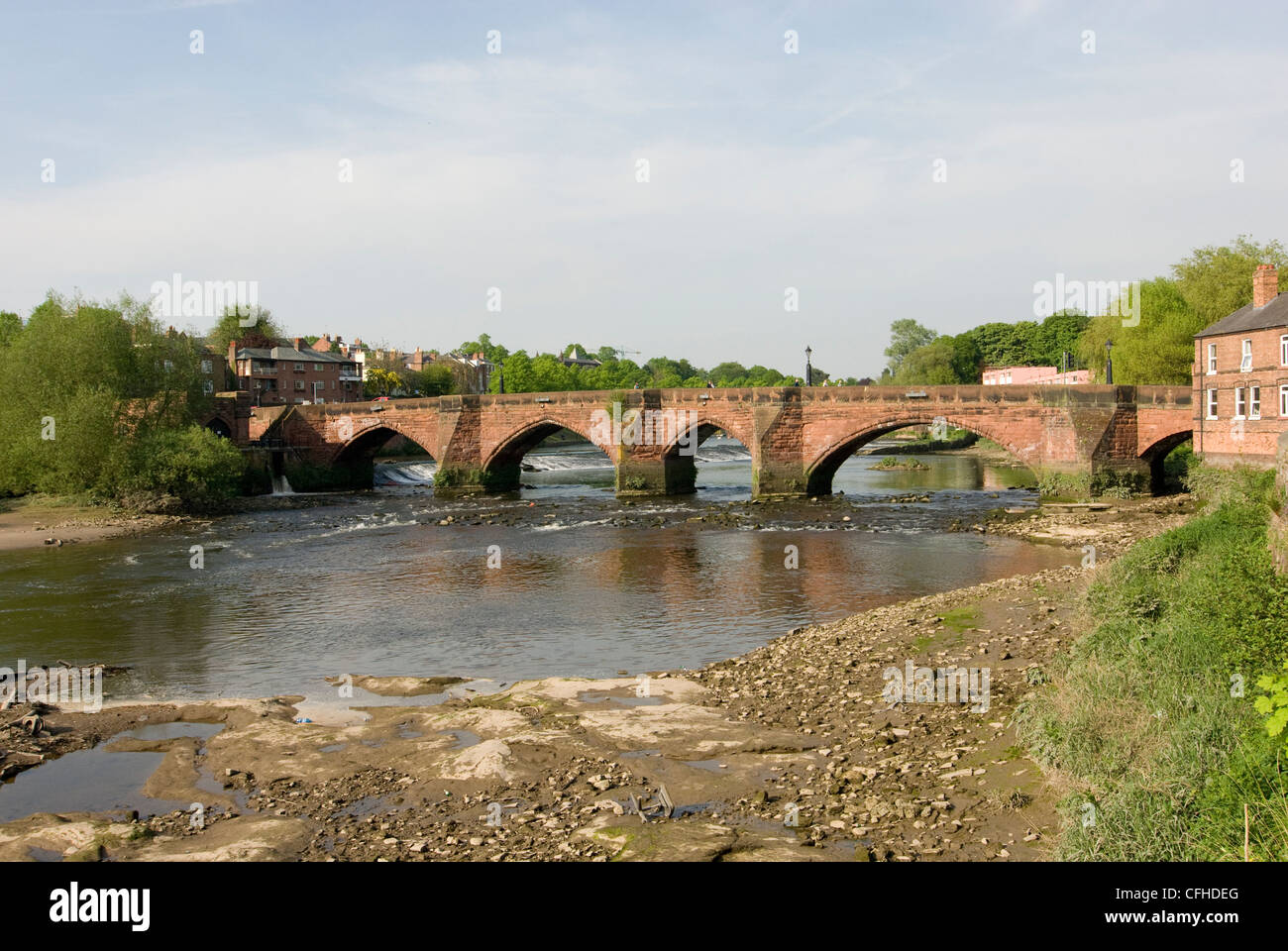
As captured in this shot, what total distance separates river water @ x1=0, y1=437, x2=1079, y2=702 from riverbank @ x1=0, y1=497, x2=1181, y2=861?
263 cm

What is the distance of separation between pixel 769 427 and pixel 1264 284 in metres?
22.2

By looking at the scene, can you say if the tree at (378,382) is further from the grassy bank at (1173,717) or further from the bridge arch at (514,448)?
the grassy bank at (1173,717)

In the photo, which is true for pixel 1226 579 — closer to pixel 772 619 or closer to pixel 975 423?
pixel 772 619

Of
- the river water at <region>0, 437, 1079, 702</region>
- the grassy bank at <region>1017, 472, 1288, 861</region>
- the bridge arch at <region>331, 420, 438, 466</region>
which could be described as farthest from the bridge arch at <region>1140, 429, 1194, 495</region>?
the bridge arch at <region>331, 420, 438, 466</region>

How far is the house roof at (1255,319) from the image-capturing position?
34688 mm

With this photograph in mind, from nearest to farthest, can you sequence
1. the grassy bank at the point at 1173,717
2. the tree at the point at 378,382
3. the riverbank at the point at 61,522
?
the grassy bank at the point at 1173,717 < the riverbank at the point at 61,522 < the tree at the point at 378,382

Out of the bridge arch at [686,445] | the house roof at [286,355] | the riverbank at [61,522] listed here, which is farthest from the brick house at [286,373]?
the bridge arch at [686,445]

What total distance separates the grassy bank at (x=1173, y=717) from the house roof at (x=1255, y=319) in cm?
2329

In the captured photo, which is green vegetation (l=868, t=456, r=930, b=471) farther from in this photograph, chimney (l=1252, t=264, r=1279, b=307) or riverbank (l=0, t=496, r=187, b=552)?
riverbank (l=0, t=496, r=187, b=552)

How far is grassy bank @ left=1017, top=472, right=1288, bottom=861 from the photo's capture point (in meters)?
7.61

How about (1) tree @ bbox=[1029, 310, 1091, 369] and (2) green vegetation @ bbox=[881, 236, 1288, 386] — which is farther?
(1) tree @ bbox=[1029, 310, 1091, 369]

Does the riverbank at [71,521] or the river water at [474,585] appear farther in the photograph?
the riverbank at [71,521]
